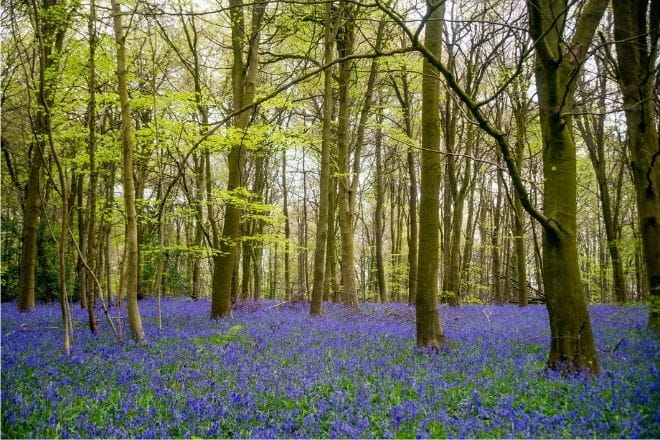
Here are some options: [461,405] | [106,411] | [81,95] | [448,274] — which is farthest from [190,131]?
[448,274]

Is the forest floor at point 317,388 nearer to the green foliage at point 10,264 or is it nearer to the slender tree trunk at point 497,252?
the slender tree trunk at point 497,252

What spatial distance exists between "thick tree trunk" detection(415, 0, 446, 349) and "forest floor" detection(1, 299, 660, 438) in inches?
19.7

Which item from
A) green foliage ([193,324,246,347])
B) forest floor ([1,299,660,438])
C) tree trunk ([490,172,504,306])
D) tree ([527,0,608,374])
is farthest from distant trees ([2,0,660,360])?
tree trunk ([490,172,504,306])

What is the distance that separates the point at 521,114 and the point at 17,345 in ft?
49.1

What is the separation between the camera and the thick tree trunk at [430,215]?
7.46 metres

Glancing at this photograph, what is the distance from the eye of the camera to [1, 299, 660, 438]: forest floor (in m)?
4.02

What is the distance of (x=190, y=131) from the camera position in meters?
11.5

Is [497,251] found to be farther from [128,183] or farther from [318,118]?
[128,183]

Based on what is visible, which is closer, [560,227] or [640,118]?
[560,227]

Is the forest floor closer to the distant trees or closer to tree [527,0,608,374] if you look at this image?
tree [527,0,608,374]

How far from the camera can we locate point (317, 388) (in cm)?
525

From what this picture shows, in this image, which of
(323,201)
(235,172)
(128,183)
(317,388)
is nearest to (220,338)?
(128,183)

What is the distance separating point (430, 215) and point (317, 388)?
12.2 ft

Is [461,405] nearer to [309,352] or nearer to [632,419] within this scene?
[632,419]
